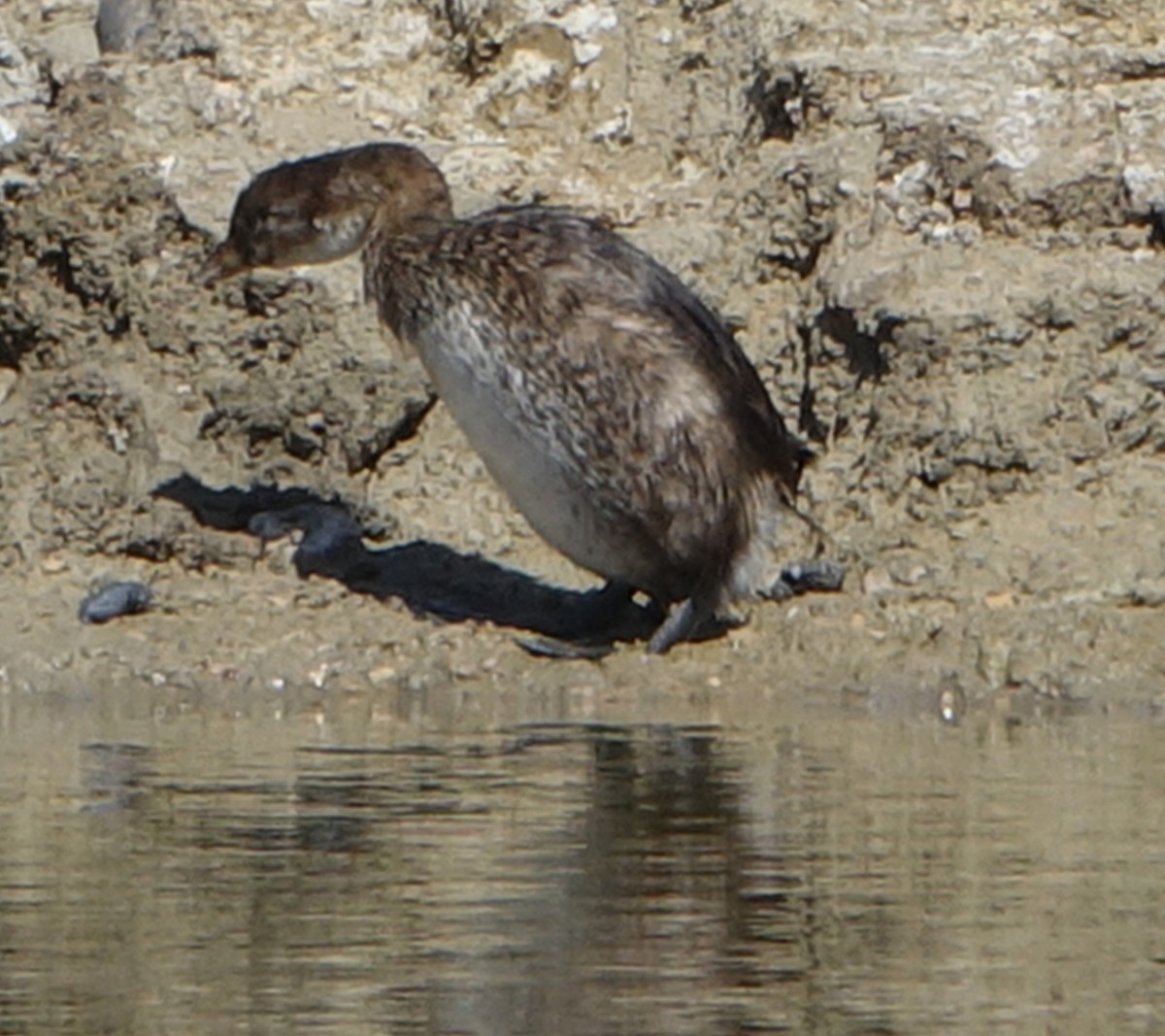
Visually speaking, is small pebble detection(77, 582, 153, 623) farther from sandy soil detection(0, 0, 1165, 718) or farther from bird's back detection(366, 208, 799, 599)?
bird's back detection(366, 208, 799, 599)

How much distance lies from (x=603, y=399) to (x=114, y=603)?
1473mm

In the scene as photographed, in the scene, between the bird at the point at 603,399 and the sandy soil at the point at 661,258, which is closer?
the bird at the point at 603,399

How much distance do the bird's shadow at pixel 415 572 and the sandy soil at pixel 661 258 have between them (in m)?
0.02

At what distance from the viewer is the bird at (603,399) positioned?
9281mm

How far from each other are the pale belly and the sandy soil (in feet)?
0.99

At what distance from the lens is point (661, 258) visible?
36.0 ft

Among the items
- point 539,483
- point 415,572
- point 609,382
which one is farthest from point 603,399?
point 415,572

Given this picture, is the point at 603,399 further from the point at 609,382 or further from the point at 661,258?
the point at 661,258

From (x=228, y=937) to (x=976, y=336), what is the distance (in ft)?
16.7

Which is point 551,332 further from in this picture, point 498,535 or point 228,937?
point 228,937

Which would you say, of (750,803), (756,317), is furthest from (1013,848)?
(756,317)

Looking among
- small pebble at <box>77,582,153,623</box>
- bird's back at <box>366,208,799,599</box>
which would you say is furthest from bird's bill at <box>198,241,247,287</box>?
small pebble at <box>77,582,153,623</box>

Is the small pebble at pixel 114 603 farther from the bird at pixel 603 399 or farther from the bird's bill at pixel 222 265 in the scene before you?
the bird's bill at pixel 222 265

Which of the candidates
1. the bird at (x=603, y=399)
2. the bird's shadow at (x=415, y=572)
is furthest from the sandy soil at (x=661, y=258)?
the bird at (x=603, y=399)
